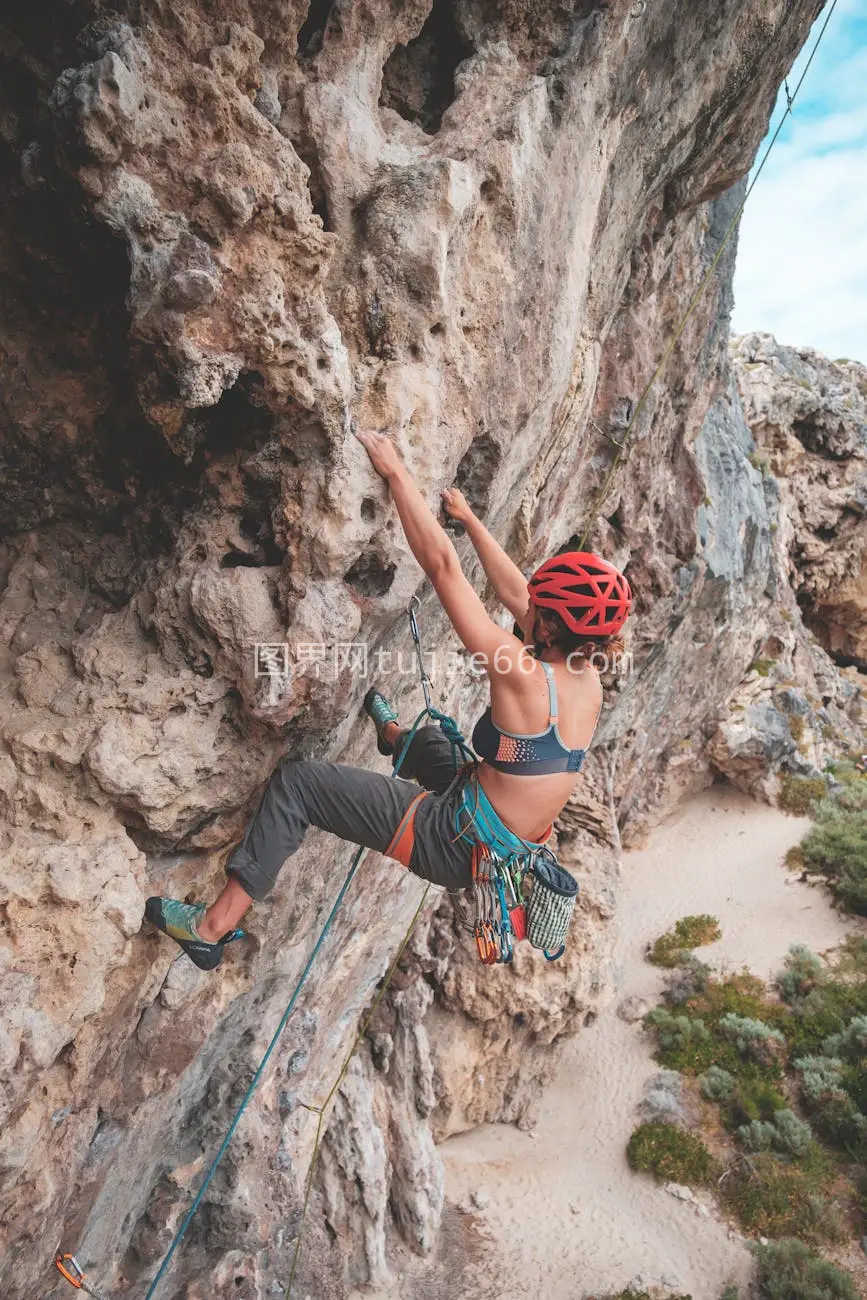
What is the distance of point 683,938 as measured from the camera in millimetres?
15312

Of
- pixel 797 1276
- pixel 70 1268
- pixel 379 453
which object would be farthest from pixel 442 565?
pixel 797 1276

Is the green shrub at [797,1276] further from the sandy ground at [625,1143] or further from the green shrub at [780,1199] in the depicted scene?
Answer: the green shrub at [780,1199]

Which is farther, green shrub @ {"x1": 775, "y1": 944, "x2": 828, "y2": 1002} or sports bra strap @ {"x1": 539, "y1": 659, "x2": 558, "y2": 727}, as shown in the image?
green shrub @ {"x1": 775, "y1": 944, "x2": 828, "y2": 1002}

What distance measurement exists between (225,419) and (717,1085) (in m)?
12.7

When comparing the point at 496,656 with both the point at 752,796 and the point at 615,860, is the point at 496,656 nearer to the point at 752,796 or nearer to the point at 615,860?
the point at 615,860

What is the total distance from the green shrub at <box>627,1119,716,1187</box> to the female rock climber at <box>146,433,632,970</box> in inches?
380

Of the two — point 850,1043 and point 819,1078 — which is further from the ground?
point 850,1043

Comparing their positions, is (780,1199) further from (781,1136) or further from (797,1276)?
(797,1276)

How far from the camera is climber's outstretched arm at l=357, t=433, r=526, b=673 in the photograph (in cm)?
306

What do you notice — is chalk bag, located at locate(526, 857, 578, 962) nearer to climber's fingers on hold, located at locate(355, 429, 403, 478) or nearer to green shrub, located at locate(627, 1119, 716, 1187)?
climber's fingers on hold, located at locate(355, 429, 403, 478)

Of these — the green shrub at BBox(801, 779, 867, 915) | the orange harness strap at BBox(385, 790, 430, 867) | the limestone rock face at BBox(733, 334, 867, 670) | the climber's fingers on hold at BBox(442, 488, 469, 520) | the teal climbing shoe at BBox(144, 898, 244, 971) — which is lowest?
the green shrub at BBox(801, 779, 867, 915)

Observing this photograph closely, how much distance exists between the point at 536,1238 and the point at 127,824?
9.08 meters

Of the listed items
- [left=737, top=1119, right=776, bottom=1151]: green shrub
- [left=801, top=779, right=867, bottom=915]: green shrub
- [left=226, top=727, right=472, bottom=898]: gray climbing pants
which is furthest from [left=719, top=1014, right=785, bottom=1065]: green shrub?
[left=226, top=727, right=472, bottom=898]: gray climbing pants

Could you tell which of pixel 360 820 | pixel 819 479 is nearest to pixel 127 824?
pixel 360 820
